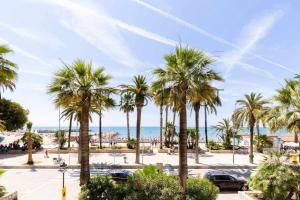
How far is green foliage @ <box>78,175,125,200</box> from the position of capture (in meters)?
17.0

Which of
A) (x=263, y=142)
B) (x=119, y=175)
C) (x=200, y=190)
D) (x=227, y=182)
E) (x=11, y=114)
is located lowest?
(x=227, y=182)

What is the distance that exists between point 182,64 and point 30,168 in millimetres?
27700

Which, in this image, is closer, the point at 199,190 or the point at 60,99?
the point at 199,190

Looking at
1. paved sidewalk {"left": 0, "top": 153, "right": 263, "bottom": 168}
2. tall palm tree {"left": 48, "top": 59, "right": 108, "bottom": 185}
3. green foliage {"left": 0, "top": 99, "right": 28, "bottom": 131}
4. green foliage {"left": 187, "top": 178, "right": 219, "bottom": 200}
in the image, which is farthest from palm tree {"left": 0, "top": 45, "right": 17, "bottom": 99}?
green foliage {"left": 0, "top": 99, "right": 28, "bottom": 131}

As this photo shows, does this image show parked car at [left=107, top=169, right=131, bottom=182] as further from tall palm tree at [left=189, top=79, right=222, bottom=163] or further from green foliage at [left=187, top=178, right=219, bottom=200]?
tall palm tree at [left=189, top=79, right=222, bottom=163]

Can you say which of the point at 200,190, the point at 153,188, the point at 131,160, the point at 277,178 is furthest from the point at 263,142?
the point at 153,188

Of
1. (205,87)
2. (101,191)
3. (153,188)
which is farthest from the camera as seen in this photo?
(205,87)

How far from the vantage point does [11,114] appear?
190ft

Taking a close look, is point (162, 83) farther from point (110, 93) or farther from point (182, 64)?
point (110, 93)

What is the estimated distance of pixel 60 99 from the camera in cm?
2014

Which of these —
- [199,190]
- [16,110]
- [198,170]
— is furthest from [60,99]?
[16,110]

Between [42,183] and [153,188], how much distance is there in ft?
56.2

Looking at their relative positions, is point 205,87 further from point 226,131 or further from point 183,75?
point 226,131

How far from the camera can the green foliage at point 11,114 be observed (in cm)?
5712
